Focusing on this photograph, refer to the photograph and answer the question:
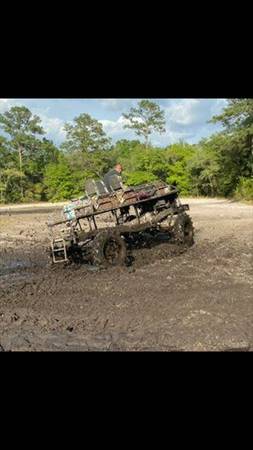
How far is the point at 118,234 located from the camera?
12.6 m

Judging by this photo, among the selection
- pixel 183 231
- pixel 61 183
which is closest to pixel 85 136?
pixel 61 183

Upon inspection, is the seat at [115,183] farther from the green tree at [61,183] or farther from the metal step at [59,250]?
A: the green tree at [61,183]

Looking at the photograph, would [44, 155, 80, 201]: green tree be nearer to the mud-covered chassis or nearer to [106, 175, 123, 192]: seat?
the mud-covered chassis

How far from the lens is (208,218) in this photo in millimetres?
23766

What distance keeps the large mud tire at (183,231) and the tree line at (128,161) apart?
20.3 meters

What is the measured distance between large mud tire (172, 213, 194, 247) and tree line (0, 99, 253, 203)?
2030 centimetres

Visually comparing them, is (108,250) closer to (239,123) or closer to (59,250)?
(59,250)

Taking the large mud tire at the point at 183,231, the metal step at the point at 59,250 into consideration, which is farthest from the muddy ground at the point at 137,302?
the large mud tire at the point at 183,231

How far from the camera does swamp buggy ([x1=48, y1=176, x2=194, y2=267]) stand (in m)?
12.5

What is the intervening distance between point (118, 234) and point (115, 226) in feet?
2.54
